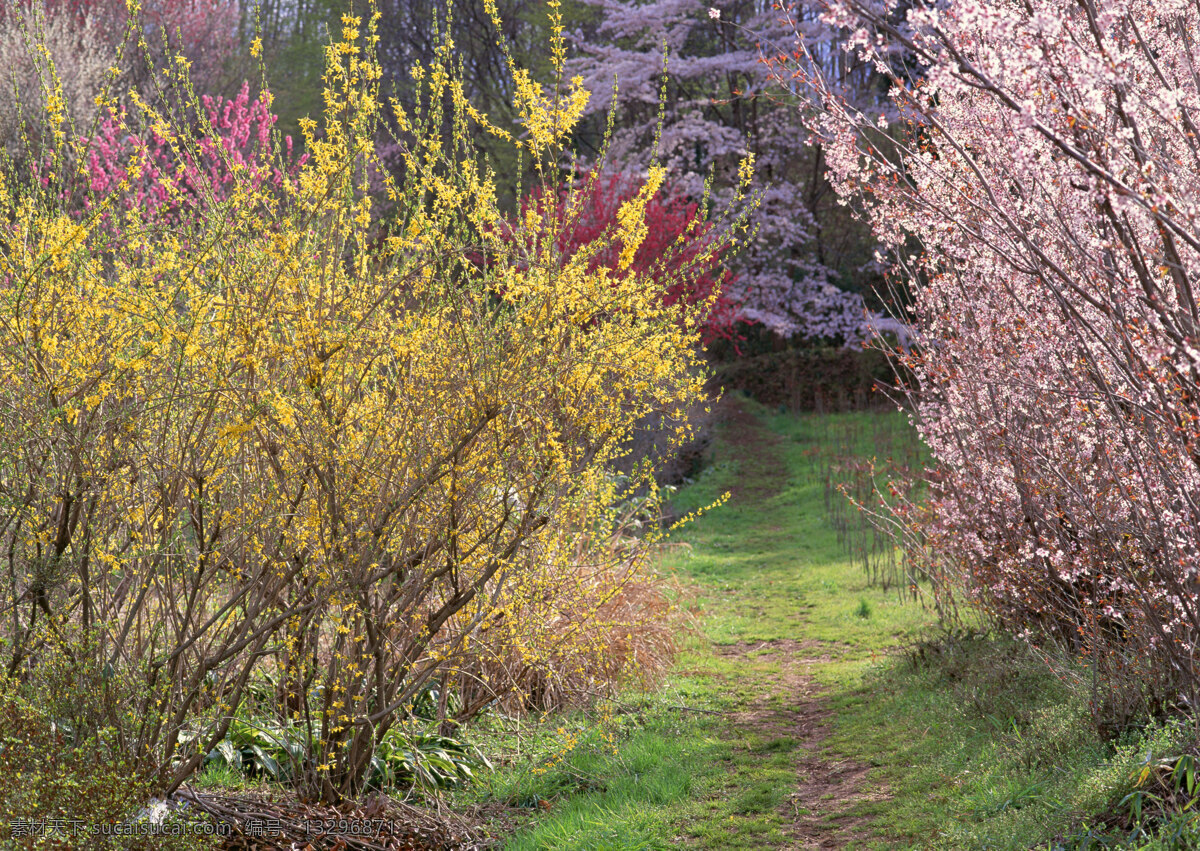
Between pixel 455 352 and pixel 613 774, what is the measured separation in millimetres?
2387

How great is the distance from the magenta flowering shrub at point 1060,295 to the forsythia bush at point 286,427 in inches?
53.4

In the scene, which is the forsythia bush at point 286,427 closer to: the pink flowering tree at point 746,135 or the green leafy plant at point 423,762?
the green leafy plant at point 423,762

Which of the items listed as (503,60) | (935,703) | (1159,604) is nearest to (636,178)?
(503,60)

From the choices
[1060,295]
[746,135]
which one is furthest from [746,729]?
[746,135]

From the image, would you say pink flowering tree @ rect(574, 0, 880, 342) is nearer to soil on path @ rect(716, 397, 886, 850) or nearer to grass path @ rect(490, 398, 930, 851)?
grass path @ rect(490, 398, 930, 851)

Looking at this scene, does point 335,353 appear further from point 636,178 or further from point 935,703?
point 636,178

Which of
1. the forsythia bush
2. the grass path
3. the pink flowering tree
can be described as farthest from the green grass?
the pink flowering tree

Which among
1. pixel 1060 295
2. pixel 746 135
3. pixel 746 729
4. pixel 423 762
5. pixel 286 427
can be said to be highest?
pixel 746 135

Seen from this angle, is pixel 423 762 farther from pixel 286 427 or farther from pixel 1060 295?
pixel 1060 295

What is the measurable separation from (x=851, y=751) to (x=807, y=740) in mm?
302

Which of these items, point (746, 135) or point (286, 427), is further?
point (746, 135)

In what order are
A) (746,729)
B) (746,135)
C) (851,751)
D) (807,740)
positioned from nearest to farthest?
(851,751) < (807,740) < (746,729) < (746,135)

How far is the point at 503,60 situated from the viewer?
71.2 ft

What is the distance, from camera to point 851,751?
525 cm
